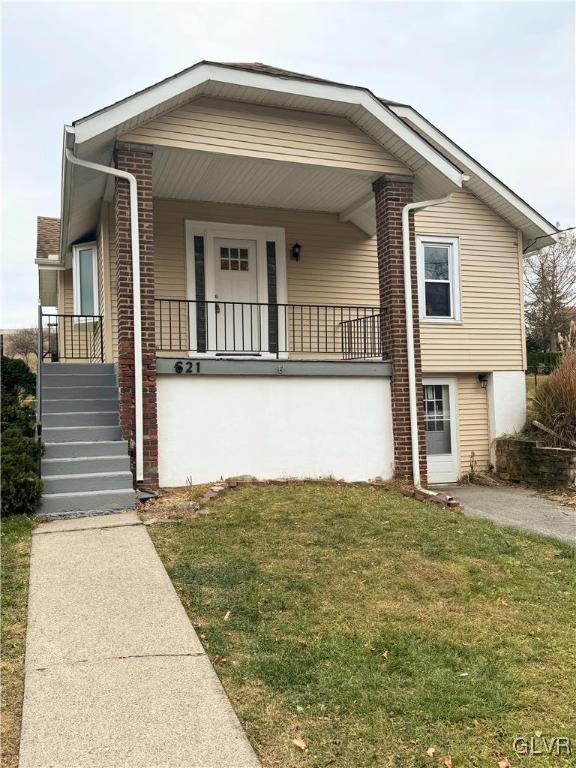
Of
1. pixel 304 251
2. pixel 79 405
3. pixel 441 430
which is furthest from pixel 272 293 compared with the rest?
pixel 441 430

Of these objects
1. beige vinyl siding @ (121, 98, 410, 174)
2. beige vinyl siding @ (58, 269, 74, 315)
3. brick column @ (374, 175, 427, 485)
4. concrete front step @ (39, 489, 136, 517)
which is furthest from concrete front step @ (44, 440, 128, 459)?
beige vinyl siding @ (58, 269, 74, 315)

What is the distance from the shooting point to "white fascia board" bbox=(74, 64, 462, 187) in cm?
688

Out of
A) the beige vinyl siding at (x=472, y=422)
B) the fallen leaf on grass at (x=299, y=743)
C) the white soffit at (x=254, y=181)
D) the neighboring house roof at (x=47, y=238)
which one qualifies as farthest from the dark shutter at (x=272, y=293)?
the fallen leaf on grass at (x=299, y=743)

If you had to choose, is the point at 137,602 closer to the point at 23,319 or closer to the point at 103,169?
the point at 103,169

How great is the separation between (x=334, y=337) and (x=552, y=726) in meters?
8.06

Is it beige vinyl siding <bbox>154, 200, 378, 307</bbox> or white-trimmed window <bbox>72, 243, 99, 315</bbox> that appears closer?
beige vinyl siding <bbox>154, 200, 378, 307</bbox>

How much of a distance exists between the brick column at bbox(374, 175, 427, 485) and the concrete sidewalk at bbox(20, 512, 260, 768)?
4587mm

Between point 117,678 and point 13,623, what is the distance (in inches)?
39.6

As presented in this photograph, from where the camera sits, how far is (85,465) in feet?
22.0

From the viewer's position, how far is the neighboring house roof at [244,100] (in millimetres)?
6945

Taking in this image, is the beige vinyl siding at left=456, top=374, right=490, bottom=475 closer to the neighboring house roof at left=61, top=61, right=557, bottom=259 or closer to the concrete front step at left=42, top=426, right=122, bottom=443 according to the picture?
the neighboring house roof at left=61, top=61, right=557, bottom=259

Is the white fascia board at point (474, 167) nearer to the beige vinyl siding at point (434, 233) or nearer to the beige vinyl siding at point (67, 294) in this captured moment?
the beige vinyl siding at point (434, 233)

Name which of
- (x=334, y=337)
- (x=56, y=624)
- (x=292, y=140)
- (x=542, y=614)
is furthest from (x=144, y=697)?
(x=334, y=337)

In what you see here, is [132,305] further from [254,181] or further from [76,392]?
[254,181]
